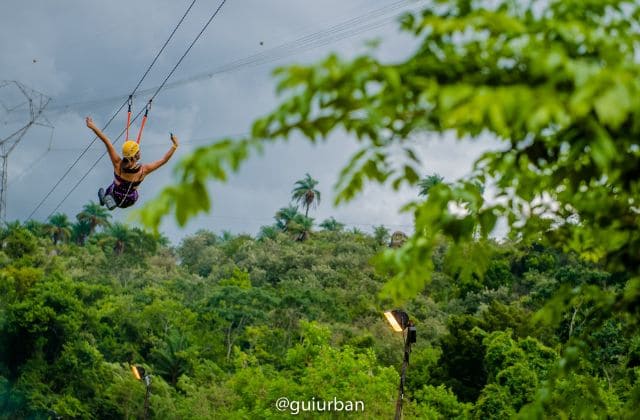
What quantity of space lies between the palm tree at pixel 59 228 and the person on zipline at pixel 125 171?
260ft

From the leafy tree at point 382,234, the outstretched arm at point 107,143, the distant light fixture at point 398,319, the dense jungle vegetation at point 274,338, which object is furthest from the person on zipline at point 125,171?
the leafy tree at point 382,234

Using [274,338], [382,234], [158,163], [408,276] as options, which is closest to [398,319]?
[158,163]

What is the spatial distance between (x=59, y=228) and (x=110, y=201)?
3130 inches

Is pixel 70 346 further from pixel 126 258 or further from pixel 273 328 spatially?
pixel 126 258

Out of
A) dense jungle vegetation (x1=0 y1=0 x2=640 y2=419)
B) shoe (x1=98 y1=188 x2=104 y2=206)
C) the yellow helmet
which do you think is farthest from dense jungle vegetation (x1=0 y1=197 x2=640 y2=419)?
the yellow helmet

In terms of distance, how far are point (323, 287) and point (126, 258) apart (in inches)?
891

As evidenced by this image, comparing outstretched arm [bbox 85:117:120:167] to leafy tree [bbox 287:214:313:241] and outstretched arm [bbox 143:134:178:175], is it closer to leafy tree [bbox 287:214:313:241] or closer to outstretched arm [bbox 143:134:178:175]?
outstretched arm [bbox 143:134:178:175]

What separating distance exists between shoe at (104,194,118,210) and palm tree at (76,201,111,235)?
81291mm

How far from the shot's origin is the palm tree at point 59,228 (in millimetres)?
87125

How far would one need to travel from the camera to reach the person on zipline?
10.6m

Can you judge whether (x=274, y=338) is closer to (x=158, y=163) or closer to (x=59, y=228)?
(x=158, y=163)

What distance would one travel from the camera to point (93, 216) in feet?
301

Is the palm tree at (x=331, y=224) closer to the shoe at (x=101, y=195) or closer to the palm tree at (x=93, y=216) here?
the palm tree at (x=93, y=216)

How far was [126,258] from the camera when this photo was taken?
70.5 meters
